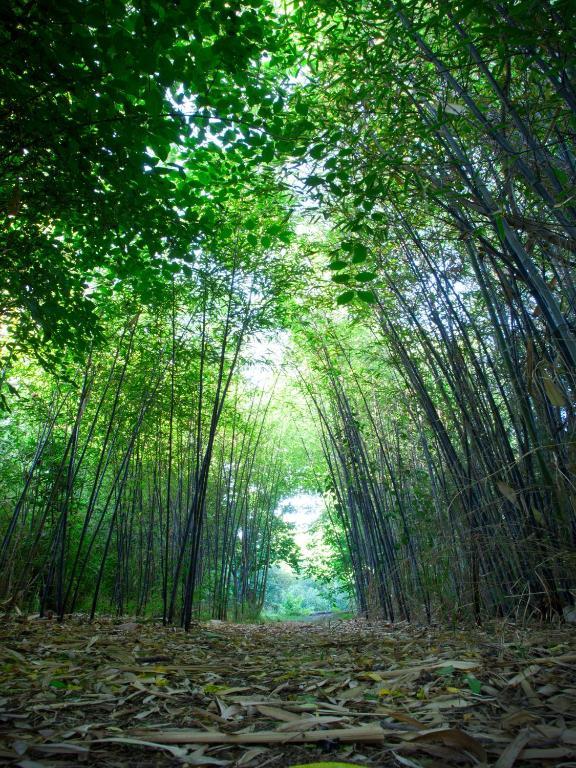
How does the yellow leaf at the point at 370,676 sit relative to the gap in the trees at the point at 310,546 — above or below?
below

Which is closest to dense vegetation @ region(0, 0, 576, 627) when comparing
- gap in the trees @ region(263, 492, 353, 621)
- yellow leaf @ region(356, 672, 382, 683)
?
yellow leaf @ region(356, 672, 382, 683)

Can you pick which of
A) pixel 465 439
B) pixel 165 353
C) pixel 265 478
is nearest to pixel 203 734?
pixel 465 439

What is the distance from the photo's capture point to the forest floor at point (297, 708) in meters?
0.91

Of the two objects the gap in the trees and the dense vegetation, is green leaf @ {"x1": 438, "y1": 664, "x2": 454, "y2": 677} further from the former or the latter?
the gap in the trees

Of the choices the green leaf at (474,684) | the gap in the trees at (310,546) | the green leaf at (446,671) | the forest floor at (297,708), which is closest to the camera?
the forest floor at (297,708)

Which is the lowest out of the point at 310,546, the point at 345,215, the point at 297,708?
the point at 297,708

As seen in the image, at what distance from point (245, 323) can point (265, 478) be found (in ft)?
17.2

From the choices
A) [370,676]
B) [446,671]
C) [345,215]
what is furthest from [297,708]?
[345,215]

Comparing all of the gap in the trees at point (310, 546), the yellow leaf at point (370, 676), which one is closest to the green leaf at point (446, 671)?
the yellow leaf at point (370, 676)

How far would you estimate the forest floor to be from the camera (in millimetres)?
914

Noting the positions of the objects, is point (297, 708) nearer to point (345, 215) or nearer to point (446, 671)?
point (446, 671)

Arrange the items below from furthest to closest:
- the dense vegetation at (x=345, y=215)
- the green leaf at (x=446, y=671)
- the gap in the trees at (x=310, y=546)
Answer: the gap in the trees at (x=310, y=546)
the dense vegetation at (x=345, y=215)
the green leaf at (x=446, y=671)

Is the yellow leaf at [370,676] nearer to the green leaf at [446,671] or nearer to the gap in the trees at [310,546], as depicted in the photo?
the green leaf at [446,671]

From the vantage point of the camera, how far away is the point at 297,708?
3.97ft
